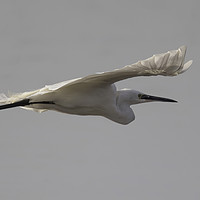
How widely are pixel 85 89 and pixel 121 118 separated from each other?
630 mm

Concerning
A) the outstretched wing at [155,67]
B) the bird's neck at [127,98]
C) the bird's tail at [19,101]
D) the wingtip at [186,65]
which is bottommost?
the outstretched wing at [155,67]

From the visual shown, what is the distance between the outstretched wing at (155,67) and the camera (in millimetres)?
6395

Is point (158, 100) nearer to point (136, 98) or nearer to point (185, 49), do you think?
point (136, 98)

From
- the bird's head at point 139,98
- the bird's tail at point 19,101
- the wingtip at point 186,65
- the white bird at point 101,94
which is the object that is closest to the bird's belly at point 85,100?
the white bird at point 101,94

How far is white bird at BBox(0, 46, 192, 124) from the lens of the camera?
6.60 m

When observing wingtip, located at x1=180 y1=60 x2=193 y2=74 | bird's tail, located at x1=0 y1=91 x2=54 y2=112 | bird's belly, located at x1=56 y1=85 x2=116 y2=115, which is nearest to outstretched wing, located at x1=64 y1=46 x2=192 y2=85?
wingtip, located at x1=180 y1=60 x2=193 y2=74

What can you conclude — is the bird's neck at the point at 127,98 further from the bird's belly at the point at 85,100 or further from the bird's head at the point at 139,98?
the bird's belly at the point at 85,100

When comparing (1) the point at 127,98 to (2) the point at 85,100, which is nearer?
(2) the point at 85,100

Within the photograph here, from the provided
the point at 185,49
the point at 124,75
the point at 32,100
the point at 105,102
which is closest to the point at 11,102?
the point at 32,100

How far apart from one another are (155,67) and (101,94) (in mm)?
1029

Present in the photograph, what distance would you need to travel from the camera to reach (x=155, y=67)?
6523mm

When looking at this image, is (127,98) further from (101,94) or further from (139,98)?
(101,94)

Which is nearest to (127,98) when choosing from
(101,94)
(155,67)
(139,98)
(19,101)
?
(139,98)

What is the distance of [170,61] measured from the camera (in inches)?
261
